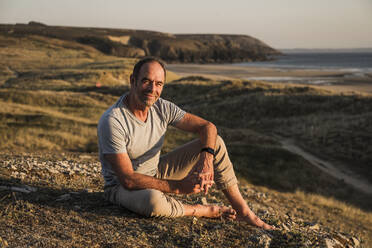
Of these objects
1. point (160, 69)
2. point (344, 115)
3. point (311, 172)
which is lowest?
point (311, 172)

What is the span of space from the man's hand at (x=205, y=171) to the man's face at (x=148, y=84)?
100cm

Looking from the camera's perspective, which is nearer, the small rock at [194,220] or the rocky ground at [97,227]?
the rocky ground at [97,227]

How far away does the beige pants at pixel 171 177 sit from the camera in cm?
463

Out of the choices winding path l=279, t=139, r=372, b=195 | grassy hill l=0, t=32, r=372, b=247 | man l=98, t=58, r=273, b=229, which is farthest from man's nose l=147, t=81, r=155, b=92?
winding path l=279, t=139, r=372, b=195

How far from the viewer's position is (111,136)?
429cm

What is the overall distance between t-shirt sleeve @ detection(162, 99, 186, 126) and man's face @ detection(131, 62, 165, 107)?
431mm

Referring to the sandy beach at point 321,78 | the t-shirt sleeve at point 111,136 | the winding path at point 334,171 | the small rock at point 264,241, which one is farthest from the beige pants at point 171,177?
the sandy beach at point 321,78

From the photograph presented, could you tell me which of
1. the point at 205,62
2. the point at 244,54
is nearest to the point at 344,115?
the point at 205,62

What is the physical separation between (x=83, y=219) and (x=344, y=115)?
28.4 metres

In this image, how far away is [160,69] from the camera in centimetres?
461

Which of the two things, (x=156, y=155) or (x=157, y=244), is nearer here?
(x=157, y=244)

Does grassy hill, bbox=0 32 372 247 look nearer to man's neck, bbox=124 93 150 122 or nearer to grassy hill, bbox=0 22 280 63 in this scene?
man's neck, bbox=124 93 150 122

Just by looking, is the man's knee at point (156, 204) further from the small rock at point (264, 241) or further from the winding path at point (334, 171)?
the winding path at point (334, 171)

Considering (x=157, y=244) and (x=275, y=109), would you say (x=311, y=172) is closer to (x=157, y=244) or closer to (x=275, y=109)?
(x=157, y=244)
